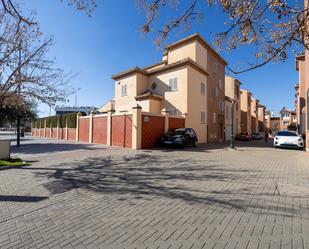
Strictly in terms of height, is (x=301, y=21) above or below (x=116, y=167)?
above

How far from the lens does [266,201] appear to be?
445 centimetres

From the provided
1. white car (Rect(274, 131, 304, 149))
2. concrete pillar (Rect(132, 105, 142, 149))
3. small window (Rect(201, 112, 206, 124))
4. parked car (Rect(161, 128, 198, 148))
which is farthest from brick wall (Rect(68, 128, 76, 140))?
white car (Rect(274, 131, 304, 149))

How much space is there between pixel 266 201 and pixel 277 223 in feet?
3.72

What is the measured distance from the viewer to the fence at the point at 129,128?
14894 millimetres

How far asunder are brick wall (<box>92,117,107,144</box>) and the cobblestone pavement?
11.8 meters

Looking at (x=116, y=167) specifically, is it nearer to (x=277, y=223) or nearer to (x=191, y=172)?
(x=191, y=172)

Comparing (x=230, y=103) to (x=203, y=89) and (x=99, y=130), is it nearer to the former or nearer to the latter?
(x=203, y=89)

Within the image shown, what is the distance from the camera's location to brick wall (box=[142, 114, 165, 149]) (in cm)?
1523

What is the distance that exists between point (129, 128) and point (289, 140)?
42.8 feet

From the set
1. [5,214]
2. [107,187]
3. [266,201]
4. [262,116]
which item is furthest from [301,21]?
[262,116]

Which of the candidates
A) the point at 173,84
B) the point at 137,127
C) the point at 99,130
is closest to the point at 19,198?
the point at 137,127

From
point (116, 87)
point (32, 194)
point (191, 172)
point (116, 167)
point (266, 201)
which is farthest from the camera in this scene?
point (116, 87)

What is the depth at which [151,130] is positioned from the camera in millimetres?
15828

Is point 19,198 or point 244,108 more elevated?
point 244,108
